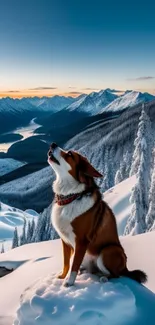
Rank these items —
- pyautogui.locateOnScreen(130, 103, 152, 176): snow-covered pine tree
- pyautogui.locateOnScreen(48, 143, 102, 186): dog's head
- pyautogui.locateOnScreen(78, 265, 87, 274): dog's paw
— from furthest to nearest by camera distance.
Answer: pyautogui.locateOnScreen(130, 103, 152, 176): snow-covered pine tree → pyautogui.locateOnScreen(78, 265, 87, 274): dog's paw → pyautogui.locateOnScreen(48, 143, 102, 186): dog's head

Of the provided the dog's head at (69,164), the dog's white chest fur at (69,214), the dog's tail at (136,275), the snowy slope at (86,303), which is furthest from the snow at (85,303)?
the dog's head at (69,164)

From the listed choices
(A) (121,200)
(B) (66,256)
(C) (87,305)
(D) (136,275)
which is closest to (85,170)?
(B) (66,256)

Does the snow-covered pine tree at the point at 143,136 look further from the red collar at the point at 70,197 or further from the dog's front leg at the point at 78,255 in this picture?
the dog's front leg at the point at 78,255

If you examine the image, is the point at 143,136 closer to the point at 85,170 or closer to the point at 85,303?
the point at 85,170

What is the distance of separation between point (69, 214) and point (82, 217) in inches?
8.4

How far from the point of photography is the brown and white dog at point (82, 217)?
19.7 feet

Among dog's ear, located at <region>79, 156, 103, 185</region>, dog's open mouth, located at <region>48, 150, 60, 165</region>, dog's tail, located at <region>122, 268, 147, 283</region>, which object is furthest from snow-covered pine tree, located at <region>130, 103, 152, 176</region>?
dog's open mouth, located at <region>48, 150, 60, 165</region>

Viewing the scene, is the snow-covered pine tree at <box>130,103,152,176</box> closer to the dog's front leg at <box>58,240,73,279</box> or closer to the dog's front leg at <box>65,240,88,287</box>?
the dog's front leg at <box>58,240,73,279</box>

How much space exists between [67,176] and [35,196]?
191641 millimetres

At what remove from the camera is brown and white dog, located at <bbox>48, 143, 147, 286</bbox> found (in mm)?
6000

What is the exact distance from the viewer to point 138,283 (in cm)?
666

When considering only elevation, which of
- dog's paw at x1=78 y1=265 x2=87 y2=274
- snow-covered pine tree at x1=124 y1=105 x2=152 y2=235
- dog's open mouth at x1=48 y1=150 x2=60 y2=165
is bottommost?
snow-covered pine tree at x1=124 y1=105 x2=152 y2=235

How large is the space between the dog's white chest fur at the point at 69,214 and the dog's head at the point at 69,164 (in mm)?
367

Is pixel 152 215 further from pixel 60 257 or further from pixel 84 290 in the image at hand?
pixel 84 290
